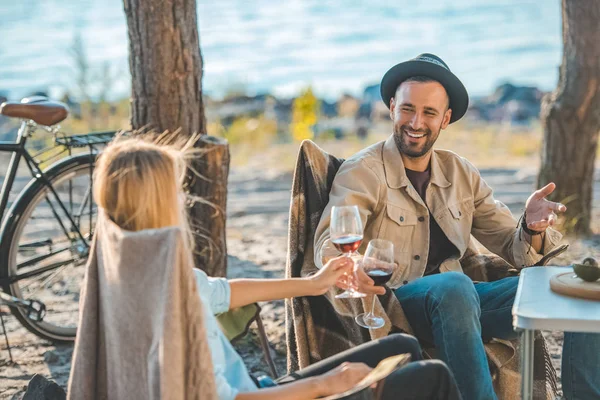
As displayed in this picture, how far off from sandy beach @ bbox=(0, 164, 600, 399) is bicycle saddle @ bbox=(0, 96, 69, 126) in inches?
44.7

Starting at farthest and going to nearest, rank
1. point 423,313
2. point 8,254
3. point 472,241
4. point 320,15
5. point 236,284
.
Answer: point 320,15, point 8,254, point 472,241, point 423,313, point 236,284

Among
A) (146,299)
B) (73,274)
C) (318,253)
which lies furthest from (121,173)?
(73,274)

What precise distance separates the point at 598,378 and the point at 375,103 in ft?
39.1

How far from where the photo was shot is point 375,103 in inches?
581

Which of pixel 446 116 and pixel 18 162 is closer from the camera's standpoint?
pixel 446 116

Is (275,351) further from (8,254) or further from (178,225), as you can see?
(178,225)

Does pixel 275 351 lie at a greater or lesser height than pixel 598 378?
lesser

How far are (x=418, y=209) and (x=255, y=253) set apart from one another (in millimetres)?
2617

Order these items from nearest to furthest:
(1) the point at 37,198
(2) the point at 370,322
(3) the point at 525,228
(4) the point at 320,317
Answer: (2) the point at 370,322
(4) the point at 320,317
(3) the point at 525,228
(1) the point at 37,198

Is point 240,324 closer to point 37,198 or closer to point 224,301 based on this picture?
point 224,301

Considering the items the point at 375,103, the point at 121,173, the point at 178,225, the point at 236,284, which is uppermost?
the point at 121,173

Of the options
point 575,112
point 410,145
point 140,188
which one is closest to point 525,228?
point 410,145

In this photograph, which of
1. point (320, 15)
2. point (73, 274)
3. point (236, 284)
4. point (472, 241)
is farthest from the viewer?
point (320, 15)

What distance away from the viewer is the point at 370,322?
9.59 ft
